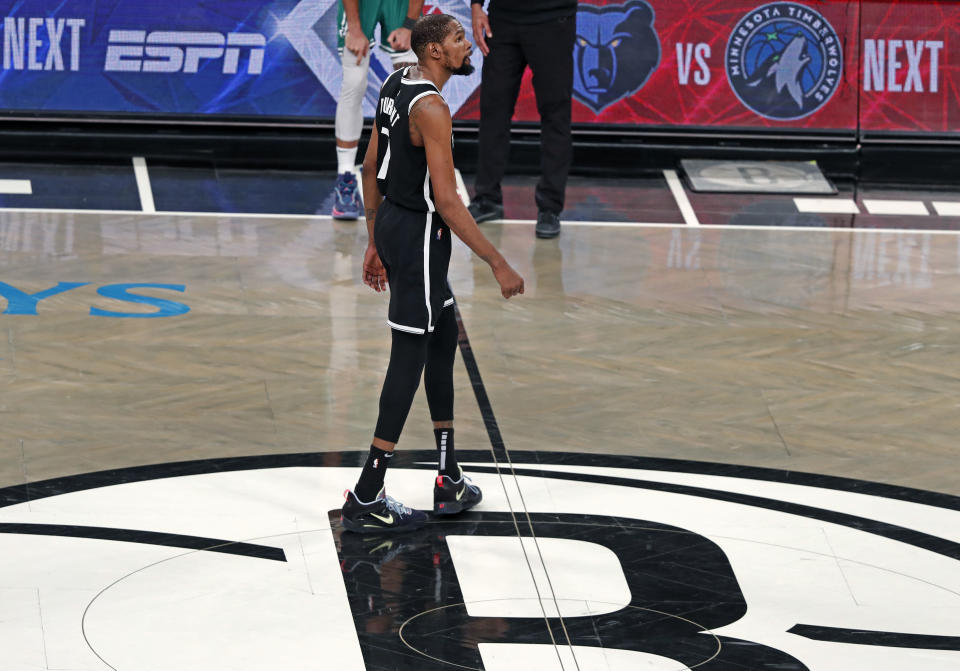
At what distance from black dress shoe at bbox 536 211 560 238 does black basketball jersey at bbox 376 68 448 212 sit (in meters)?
Result: 3.88

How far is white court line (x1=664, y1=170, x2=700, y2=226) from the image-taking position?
31.1 feet

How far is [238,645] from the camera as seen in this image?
425 centimetres

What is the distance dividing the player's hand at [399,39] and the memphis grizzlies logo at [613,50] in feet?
6.23

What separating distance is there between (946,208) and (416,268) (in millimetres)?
5860

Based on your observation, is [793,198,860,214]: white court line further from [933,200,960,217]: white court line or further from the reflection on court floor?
[933,200,960,217]: white court line

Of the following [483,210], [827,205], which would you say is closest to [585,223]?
[483,210]

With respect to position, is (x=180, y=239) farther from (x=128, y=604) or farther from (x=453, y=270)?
(x=128, y=604)

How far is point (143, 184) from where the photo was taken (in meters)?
9.77

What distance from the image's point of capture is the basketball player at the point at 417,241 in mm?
4895

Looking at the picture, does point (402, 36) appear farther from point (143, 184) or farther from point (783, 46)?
point (783, 46)

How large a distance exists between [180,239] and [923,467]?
14.9 ft

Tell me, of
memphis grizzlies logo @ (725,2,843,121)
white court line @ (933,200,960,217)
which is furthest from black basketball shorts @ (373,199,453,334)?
memphis grizzlies logo @ (725,2,843,121)

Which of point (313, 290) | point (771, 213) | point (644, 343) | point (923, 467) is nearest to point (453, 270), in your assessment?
point (313, 290)

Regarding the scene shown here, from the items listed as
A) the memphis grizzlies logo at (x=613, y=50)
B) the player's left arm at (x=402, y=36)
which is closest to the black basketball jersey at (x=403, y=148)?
the player's left arm at (x=402, y=36)
